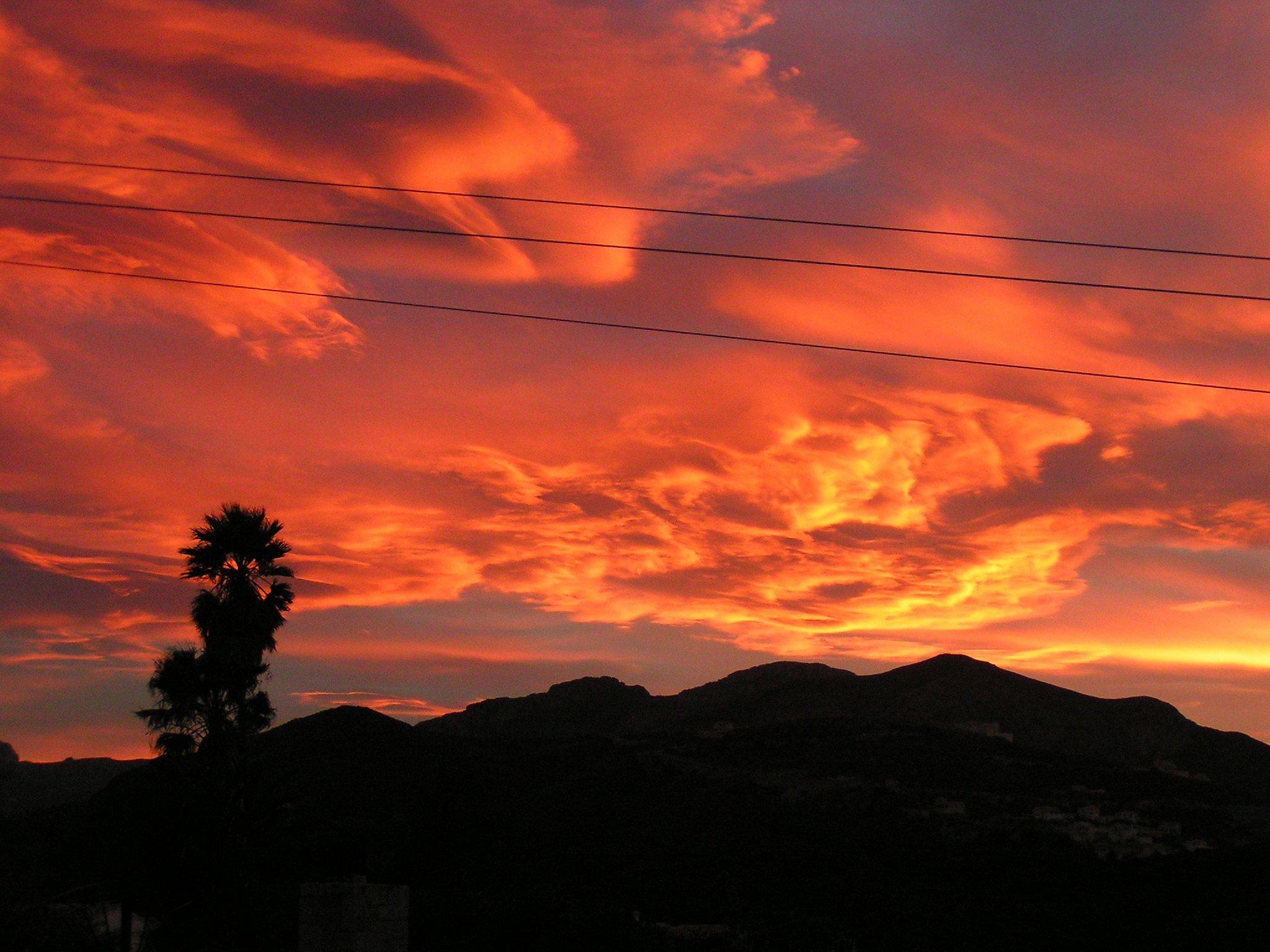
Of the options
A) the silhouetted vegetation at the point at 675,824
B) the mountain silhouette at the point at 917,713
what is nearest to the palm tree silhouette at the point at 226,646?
the silhouetted vegetation at the point at 675,824

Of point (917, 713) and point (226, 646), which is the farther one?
point (917, 713)

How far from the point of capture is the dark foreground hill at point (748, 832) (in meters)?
29.6

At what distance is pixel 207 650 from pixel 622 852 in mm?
43248

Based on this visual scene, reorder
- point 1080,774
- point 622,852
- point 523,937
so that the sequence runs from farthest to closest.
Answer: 1. point 1080,774
2. point 622,852
3. point 523,937

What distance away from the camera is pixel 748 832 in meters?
71.4

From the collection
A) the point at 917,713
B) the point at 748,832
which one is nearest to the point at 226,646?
the point at 748,832

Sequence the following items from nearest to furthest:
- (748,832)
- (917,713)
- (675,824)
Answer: (748,832), (675,824), (917,713)

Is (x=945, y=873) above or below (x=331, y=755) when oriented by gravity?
below

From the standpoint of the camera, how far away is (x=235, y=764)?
98.7ft

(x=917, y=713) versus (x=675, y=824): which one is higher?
(x=917, y=713)

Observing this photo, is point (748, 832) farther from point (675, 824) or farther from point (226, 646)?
point (226, 646)

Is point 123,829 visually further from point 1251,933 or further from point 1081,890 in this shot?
point 1081,890

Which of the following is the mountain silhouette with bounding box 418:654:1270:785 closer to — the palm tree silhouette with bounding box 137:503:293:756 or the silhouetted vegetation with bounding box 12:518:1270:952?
the silhouetted vegetation with bounding box 12:518:1270:952

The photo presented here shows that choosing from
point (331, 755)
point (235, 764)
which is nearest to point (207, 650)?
point (235, 764)
